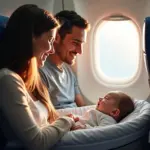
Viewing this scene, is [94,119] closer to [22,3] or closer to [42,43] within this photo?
[42,43]

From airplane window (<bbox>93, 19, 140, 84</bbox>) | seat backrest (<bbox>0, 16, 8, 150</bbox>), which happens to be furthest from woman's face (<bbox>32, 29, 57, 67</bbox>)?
airplane window (<bbox>93, 19, 140, 84</bbox>)

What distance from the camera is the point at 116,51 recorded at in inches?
104

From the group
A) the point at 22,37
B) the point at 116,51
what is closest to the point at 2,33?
the point at 22,37

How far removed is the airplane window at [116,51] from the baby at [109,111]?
685 millimetres

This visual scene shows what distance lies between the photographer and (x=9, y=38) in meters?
1.49

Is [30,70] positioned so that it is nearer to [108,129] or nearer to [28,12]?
[28,12]

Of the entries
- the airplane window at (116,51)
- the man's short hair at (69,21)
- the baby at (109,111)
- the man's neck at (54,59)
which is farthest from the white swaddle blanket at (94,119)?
the airplane window at (116,51)

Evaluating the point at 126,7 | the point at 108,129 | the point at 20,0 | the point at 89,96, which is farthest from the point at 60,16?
the point at 108,129

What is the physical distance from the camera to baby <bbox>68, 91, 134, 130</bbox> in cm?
182

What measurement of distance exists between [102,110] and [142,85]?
2.31ft

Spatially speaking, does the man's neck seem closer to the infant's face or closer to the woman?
the infant's face

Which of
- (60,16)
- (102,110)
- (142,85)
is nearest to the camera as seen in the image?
(102,110)

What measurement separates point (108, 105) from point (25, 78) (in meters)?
0.51

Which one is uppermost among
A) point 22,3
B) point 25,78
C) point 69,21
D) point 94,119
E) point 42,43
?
point 22,3
